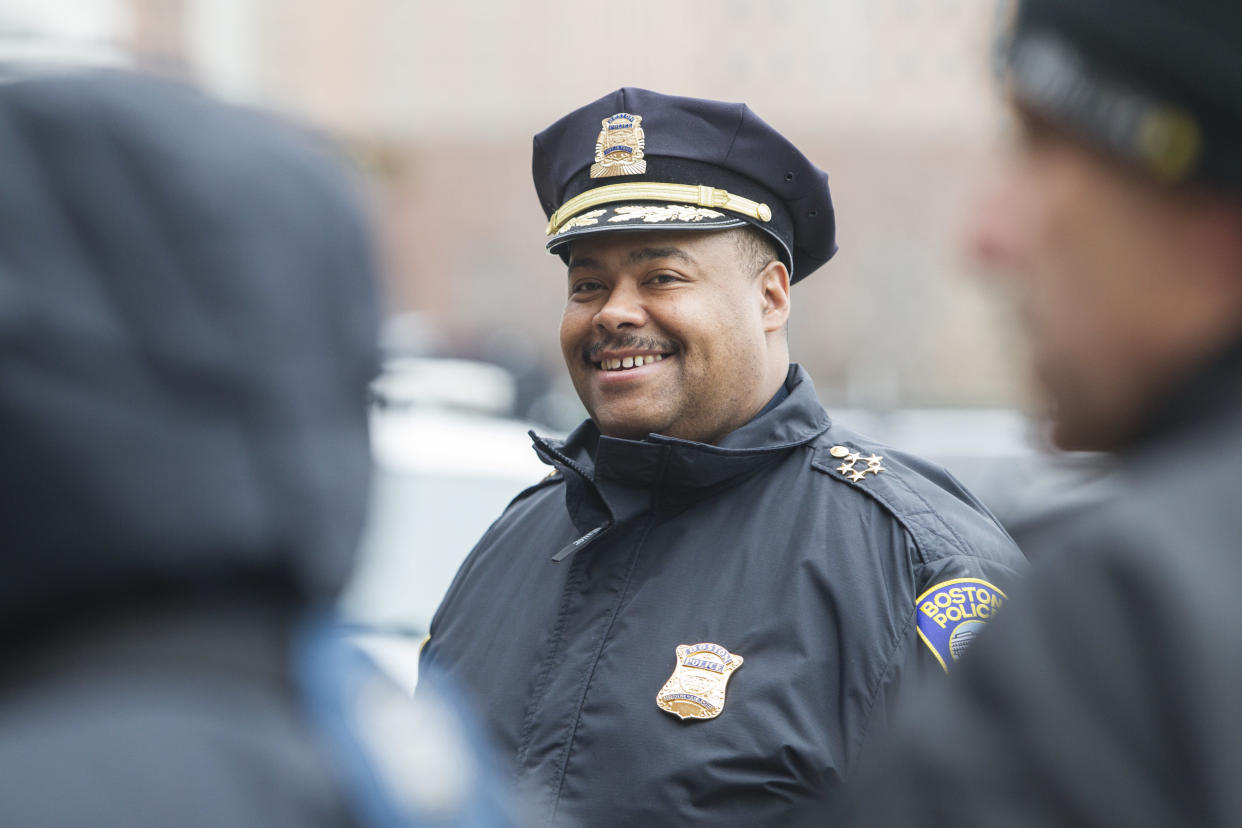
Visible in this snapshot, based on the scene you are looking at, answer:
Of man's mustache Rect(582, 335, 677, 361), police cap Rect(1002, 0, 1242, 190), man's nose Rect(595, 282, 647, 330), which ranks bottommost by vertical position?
man's mustache Rect(582, 335, 677, 361)

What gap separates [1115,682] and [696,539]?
1812mm

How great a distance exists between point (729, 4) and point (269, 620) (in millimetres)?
49051

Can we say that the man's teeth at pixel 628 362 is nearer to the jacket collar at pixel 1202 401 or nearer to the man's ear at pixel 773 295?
the man's ear at pixel 773 295

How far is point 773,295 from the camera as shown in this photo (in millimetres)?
3219

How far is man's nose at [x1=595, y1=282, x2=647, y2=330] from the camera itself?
3076mm

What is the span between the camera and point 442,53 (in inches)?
1852

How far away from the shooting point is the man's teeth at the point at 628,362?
3086 millimetres

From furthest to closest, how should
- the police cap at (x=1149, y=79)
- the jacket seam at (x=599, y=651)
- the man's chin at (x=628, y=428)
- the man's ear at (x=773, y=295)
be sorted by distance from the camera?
the man's ear at (x=773, y=295), the man's chin at (x=628, y=428), the jacket seam at (x=599, y=651), the police cap at (x=1149, y=79)

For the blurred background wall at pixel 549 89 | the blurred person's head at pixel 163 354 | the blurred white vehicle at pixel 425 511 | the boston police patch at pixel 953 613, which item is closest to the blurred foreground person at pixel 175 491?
the blurred person's head at pixel 163 354

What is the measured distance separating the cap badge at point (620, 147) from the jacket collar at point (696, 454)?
584mm

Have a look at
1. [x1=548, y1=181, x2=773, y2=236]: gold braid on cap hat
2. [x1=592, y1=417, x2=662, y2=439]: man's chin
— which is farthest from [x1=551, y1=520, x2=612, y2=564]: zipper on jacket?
[x1=548, y1=181, x2=773, y2=236]: gold braid on cap hat

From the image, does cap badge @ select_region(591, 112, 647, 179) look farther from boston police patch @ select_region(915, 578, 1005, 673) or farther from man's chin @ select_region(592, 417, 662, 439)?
boston police patch @ select_region(915, 578, 1005, 673)

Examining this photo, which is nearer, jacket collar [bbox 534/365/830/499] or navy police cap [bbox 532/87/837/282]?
jacket collar [bbox 534/365/830/499]

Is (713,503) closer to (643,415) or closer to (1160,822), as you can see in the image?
(643,415)
